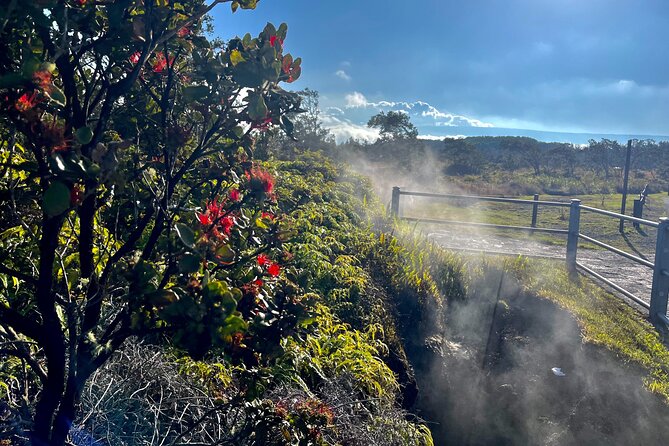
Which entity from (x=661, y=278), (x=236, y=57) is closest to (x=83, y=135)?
(x=236, y=57)

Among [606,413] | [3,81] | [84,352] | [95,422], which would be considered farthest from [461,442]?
[3,81]

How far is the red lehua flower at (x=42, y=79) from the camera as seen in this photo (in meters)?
1.18

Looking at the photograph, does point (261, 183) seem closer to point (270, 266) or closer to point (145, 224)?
point (270, 266)

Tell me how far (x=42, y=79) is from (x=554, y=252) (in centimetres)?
995

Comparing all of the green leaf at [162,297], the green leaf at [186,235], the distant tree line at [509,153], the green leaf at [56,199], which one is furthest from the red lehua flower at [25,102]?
the distant tree line at [509,153]

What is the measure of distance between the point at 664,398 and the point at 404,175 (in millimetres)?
21256

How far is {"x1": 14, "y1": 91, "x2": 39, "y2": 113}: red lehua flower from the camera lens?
1249mm

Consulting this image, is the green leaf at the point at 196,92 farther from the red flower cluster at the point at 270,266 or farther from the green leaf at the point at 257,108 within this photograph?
the red flower cluster at the point at 270,266

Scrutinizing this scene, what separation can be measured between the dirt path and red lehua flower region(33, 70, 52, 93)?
768 cm

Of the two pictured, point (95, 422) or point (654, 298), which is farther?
point (654, 298)

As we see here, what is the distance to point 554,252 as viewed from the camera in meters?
10.0

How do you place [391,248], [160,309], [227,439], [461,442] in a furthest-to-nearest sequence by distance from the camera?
1. [391,248]
2. [461,442]
3. [227,439]
4. [160,309]

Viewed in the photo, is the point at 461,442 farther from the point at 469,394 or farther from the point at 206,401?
the point at 206,401

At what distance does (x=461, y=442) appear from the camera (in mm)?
4645
